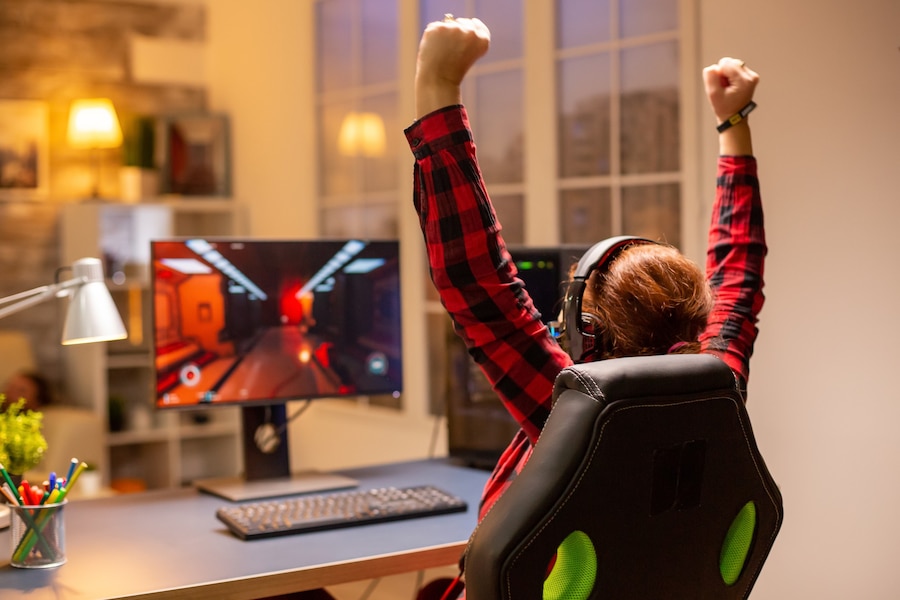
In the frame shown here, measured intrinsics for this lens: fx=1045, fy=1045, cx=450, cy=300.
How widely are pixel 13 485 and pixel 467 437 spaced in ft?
3.48

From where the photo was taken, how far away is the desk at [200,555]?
1.57m

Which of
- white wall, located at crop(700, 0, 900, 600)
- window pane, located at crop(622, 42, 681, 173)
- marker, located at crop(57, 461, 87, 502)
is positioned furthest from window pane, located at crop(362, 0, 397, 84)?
marker, located at crop(57, 461, 87, 502)

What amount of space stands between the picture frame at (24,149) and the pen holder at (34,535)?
3.71 metres

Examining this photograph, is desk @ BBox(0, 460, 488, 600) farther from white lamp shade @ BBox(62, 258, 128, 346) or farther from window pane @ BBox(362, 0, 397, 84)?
window pane @ BBox(362, 0, 397, 84)

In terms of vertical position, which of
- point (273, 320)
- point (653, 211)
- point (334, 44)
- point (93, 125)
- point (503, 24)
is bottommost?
point (273, 320)

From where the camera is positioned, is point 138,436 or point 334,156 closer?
point 334,156

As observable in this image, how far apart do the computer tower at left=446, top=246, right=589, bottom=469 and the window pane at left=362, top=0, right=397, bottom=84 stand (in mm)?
1885

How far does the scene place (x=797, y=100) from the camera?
241 cm

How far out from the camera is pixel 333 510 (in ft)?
6.32

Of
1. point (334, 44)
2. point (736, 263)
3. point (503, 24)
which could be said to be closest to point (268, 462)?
point (736, 263)

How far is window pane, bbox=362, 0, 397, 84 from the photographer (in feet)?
13.2

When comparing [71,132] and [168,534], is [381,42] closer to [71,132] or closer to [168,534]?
[71,132]

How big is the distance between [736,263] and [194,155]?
389 cm

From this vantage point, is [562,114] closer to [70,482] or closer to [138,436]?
[70,482]
